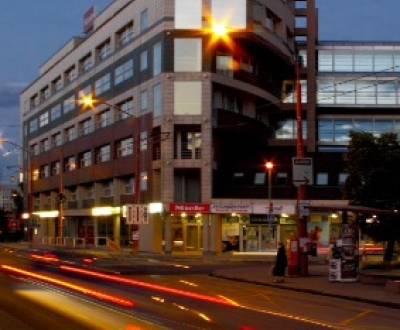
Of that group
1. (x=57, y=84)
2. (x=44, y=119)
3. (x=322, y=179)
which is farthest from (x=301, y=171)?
(x=44, y=119)

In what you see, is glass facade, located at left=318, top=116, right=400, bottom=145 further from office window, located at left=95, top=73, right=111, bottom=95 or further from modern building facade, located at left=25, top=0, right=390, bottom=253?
office window, located at left=95, top=73, right=111, bottom=95

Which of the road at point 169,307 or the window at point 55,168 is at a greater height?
the window at point 55,168

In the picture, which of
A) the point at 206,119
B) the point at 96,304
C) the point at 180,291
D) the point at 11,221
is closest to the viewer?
the point at 96,304

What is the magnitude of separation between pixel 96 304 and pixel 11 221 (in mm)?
87097

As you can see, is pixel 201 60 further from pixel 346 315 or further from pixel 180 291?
pixel 346 315

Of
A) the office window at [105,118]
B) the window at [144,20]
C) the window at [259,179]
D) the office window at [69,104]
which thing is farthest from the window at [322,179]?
the office window at [69,104]

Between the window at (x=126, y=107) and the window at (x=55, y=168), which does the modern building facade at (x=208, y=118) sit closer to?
the window at (x=126, y=107)

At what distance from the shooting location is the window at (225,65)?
6431 cm

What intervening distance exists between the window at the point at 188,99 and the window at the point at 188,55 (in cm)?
125

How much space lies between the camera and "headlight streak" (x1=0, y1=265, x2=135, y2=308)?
66.7 ft

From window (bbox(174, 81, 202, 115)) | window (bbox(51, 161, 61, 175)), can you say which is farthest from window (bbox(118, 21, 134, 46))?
window (bbox(51, 161, 61, 175))

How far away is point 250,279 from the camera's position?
32.3 m

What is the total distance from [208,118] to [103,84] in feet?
65.8

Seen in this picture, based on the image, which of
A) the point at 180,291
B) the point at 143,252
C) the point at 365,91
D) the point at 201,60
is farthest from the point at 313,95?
the point at 180,291
